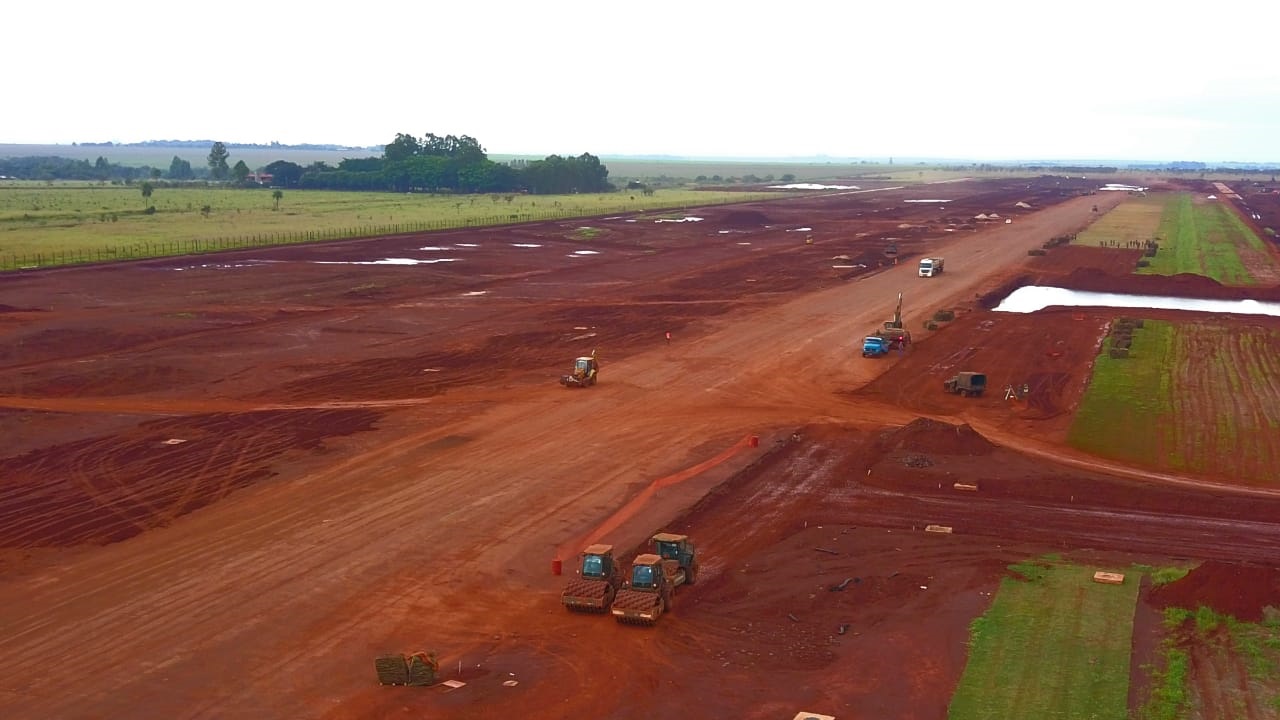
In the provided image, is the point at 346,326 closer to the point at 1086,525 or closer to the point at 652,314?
the point at 652,314

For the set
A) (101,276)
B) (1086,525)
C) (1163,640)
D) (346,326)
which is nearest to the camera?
(1163,640)

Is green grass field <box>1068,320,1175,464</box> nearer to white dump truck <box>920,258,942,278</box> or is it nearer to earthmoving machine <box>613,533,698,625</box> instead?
earthmoving machine <box>613,533,698,625</box>

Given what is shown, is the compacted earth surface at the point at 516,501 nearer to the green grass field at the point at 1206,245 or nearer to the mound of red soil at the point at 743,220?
the green grass field at the point at 1206,245

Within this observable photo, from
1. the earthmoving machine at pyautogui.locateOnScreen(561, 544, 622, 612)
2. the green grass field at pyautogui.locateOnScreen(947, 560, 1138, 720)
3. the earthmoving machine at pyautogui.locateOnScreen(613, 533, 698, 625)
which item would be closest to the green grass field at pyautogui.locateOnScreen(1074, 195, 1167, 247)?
the green grass field at pyautogui.locateOnScreen(947, 560, 1138, 720)

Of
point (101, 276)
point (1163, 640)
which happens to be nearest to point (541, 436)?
point (1163, 640)

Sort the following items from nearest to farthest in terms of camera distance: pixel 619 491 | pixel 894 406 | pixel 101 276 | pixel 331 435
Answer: pixel 619 491 < pixel 331 435 < pixel 894 406 < pixel 101 276

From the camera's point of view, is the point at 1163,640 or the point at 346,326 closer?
the point at 1163,640
